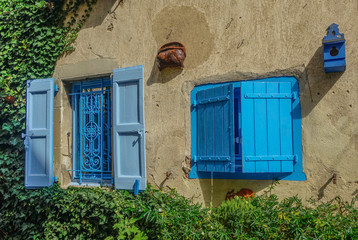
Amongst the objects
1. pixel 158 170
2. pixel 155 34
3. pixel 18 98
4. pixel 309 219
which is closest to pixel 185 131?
pixel 158 170

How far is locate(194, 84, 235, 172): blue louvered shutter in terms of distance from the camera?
3652mm

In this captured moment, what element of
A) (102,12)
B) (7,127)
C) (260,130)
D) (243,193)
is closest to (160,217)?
(243,193)

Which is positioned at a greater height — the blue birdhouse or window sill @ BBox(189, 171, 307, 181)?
the blue birdhouse

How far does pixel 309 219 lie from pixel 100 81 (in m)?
3.28

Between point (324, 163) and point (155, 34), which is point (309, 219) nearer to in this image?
point (324, 163)

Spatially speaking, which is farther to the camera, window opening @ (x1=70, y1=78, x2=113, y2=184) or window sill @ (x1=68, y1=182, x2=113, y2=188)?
window opening @ (x1=70, y1=78, x2=113, y2=184)

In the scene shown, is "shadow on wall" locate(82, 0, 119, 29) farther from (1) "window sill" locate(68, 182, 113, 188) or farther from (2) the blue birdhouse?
(2) the blue birdhouse

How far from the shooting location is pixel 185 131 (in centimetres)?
419

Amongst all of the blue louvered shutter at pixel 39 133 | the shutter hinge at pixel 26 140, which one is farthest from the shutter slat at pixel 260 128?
the shutter hinge at pixel 26 140

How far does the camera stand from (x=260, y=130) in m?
3.53

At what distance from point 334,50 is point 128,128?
8.26 feet

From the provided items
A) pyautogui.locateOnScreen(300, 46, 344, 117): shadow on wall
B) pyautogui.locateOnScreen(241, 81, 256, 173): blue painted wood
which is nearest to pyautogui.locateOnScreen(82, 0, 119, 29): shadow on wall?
pyautogui.locateOnScreen(241, 81, 256, 173): blue painted wood

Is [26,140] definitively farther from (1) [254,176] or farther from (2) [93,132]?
(1) [254,176]

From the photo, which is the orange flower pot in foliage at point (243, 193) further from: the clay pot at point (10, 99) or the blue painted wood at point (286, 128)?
the clay pot at point (10, 99)
